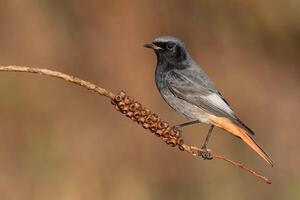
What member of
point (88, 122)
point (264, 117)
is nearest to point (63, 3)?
point (88, 122)

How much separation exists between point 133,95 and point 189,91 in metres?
4.16

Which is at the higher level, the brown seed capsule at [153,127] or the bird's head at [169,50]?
the bird's head at [169,50]

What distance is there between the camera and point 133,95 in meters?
10.9

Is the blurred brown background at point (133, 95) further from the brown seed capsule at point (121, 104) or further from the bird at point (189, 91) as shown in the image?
the brown seed capsule at point (121, 104)

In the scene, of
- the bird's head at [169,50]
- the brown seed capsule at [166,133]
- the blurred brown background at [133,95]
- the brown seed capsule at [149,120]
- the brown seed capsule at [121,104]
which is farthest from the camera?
the blurred brown background at [133,95]

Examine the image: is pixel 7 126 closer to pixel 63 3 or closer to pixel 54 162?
pixel 54 162

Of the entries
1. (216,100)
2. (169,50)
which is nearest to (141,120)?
(216,100)

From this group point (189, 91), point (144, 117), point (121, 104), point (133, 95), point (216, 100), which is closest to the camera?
point (121, 104)

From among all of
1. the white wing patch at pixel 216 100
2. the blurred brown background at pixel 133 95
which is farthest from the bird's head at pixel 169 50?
the blurred brown background at pixel 133 95

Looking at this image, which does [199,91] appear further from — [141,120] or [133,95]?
[133,95]

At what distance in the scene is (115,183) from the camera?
971 centimetres

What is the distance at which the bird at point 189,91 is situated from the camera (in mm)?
6480

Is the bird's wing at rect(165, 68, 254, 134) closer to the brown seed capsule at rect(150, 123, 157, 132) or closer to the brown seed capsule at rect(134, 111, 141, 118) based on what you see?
the brown seed capsule at rect(150, 123, 157, 132)

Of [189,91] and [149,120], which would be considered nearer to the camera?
[149,120]
